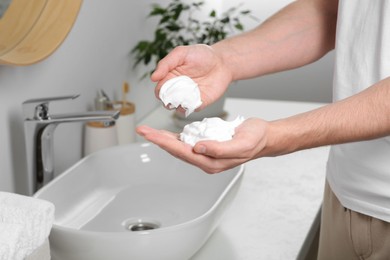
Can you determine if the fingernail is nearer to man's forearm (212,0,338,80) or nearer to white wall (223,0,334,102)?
man's forearm (212,0,338,80)

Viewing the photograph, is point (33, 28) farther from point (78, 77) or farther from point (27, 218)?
point (27, 218)

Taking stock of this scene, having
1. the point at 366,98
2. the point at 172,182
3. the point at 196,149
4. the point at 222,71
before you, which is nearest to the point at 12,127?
the point at 172,182

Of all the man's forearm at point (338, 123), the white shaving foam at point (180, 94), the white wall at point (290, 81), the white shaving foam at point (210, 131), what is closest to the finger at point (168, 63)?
the white shaving foam at point (180, 94)

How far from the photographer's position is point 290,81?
3.24m

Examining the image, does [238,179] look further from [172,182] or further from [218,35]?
[218,35]

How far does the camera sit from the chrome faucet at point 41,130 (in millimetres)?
1387

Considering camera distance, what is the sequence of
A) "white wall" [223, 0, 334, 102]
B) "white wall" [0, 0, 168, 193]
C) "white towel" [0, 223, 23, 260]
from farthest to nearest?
1. "white wall" [223, 0, 334, 102]
2. "white wall" [0, 0, 168, 193]
3. "white towel" [0, 223, 23, 260]

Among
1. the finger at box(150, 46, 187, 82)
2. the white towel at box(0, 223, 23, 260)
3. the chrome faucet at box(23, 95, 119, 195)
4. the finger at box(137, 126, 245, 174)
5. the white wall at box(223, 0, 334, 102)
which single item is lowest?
the white wall at box(223, 0, 334, 102)

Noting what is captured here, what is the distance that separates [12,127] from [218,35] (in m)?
0.78

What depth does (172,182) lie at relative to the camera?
1604 millimetres

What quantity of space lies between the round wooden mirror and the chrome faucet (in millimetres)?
100

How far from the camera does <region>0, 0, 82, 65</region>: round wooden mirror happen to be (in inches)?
52.1

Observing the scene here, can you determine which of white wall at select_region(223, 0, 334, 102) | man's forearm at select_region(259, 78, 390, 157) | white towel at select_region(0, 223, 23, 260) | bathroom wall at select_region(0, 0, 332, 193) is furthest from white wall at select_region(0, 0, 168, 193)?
white wall at select_region(223, 0, 334, 102)

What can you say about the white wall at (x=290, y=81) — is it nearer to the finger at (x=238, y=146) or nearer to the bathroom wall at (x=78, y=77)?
the bathroom wall at (x=78, y=77)
